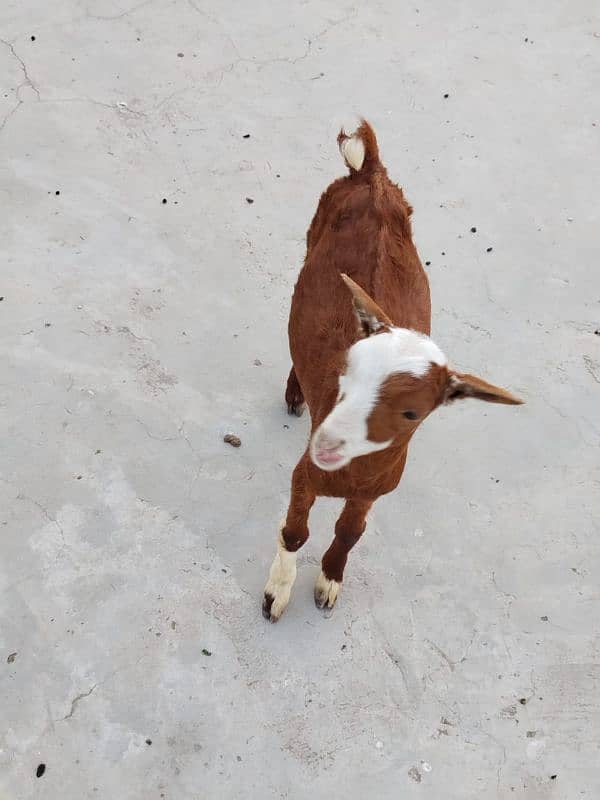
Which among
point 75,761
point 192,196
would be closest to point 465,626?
point 75,761

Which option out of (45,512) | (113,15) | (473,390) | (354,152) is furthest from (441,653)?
(113,15)

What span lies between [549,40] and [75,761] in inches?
193

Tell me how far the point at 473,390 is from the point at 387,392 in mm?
229

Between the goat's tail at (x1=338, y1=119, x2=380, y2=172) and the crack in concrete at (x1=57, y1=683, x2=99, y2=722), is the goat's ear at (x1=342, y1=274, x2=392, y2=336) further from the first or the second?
the crack in concrete at (x1=57, y1=683, x2=99, y2=722)

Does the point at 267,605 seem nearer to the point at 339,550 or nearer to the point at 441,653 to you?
the point at 339,550

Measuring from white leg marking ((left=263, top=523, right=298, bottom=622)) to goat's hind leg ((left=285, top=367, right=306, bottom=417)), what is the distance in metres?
0.67

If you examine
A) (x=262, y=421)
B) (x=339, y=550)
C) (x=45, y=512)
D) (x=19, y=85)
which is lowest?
(x=45, y=512)

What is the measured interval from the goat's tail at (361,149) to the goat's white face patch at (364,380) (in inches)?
41.8

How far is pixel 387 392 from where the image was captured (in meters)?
1.78

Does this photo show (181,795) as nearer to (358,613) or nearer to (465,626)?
(358,613)

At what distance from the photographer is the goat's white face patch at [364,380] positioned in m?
1.79

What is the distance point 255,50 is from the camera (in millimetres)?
4473

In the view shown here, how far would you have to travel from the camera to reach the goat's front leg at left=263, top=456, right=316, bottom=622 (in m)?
2.48

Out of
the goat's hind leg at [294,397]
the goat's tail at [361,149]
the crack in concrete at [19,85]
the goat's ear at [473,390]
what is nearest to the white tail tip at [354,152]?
the goat's tail at [361,149]
